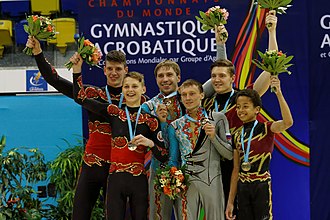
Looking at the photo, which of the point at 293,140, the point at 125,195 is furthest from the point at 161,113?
the point at 293,140

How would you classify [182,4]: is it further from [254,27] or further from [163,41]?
[254,27]

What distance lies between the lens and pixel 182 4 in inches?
209

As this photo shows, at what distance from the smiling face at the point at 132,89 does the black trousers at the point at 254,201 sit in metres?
1.02

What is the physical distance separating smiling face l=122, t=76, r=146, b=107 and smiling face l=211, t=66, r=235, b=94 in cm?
60

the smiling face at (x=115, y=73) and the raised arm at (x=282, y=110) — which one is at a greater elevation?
the smiling face at (x=115, y=73)

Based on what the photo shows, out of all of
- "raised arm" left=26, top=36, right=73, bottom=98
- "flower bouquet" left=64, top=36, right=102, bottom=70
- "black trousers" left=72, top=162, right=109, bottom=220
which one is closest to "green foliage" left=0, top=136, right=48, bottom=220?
"black trousers" left=72, top=162, right=109, bottom=220

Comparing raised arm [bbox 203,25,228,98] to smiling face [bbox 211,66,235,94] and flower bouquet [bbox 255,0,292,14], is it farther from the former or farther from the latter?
flower bouquet [bbox 255,0,292,14]

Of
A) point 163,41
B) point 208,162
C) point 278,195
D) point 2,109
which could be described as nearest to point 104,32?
point 163,41

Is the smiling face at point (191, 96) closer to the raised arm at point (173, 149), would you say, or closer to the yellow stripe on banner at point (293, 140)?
the raised arm at point (173, 149)

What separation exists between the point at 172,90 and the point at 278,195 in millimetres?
1737

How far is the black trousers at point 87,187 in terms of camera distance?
419 cm

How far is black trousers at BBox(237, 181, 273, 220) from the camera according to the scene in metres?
3.89

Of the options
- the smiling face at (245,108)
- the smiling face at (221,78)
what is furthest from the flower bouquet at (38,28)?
the smiling face at (245,108)

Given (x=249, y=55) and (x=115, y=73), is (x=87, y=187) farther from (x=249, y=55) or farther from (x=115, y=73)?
(x=249, y=55)
